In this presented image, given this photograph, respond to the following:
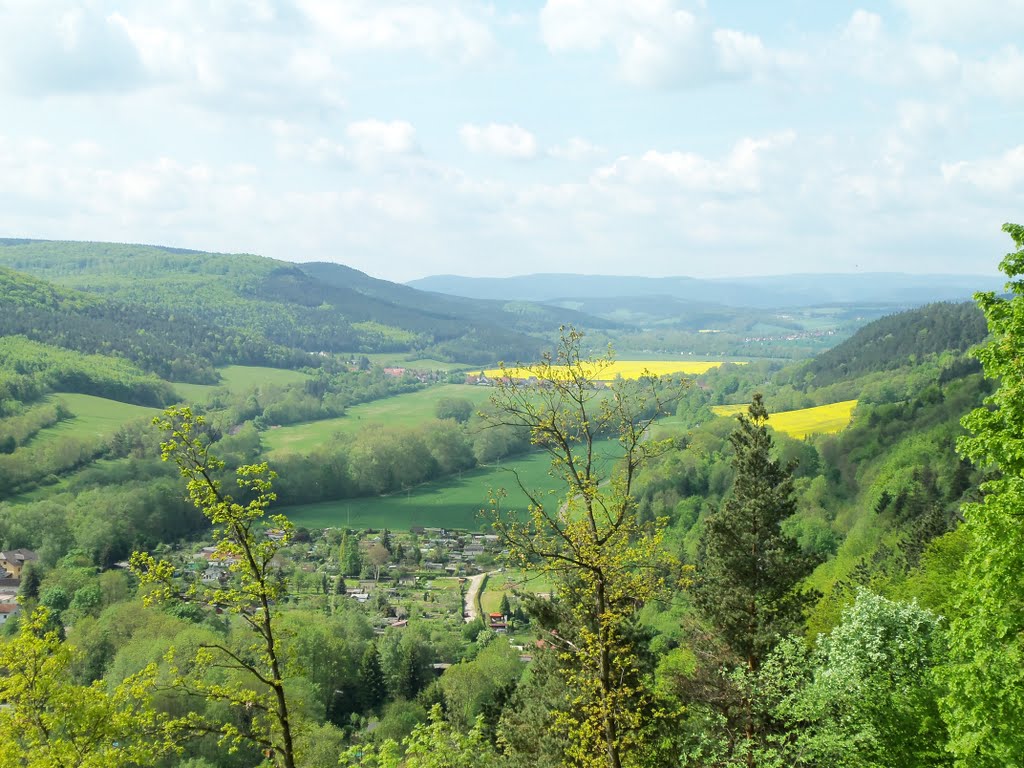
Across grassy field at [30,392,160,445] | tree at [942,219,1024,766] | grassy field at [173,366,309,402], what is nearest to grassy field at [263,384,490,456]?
grassy field at [173,366,309,402]

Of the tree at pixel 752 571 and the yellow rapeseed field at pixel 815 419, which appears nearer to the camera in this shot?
the tree at pixel 752 571

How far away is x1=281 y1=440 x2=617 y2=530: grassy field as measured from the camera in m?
96.2

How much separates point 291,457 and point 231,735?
4182 inches

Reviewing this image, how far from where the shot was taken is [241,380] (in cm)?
18075

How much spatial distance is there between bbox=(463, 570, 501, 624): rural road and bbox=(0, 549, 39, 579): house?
128 feet

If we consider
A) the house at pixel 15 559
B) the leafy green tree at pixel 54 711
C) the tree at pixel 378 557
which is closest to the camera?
the leafy green tree at pixel 54 711

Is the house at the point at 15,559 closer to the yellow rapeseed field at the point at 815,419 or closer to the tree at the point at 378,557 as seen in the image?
the tree at the point at 378,557

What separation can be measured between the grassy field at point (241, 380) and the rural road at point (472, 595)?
302ft

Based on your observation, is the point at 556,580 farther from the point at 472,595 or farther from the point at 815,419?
the point at 815,419

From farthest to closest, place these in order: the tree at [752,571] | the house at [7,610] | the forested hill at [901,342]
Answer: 1. the forested hill at [901,342]
2. the house at [7,610]
3. the tree at [752,571]

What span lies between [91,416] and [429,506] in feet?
184

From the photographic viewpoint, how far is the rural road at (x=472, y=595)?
64562 millimetres

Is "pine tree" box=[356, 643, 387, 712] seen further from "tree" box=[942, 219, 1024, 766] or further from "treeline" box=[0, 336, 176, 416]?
"treeline" box=[0, 336, 176, 416]

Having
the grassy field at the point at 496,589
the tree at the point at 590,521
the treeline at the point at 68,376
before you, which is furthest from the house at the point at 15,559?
the tree at the point at 590,521
